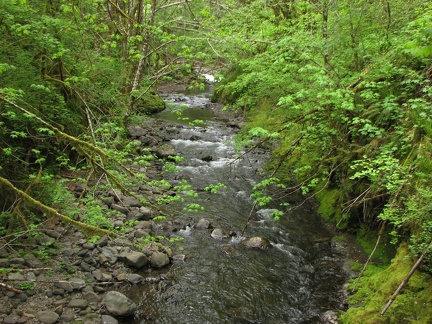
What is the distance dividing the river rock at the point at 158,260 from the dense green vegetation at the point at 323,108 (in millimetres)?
1964

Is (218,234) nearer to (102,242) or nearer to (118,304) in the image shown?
(102,242)

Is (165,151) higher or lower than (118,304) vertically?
lower

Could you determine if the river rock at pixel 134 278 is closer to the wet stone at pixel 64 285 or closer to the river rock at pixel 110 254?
the river rock at pixel 110 254

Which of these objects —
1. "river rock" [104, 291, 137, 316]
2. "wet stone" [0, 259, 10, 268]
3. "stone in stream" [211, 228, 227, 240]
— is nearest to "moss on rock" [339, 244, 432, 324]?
"stone in stream" [211, 228, 227, 240]

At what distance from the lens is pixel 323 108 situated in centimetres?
687

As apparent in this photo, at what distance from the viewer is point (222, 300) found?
6.49 m

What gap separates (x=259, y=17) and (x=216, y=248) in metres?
7.66

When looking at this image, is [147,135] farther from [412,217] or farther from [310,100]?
[412,217]

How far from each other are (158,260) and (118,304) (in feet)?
5.26

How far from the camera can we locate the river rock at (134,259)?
6.91m

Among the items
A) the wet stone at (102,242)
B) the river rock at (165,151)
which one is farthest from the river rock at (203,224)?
the river rock at (165,151)


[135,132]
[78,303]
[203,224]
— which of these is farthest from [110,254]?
[135,132]

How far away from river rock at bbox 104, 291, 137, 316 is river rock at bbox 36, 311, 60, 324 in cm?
81

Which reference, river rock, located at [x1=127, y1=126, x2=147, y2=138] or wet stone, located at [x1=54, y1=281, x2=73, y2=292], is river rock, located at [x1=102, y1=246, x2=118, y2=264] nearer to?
wet stone, located at [x1=54, y1=281, x2=73, y2=292]
